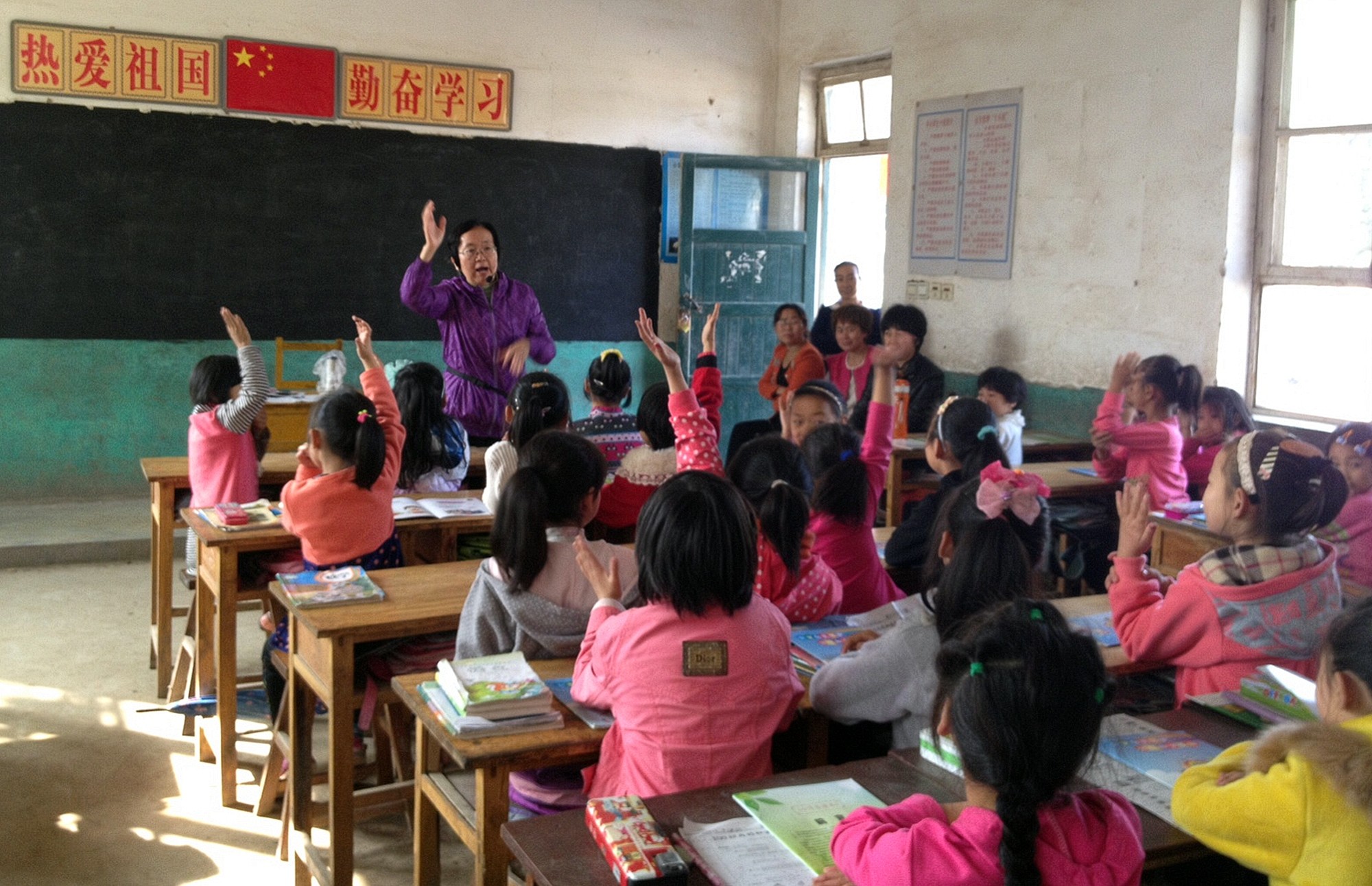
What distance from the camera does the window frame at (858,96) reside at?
6.63m

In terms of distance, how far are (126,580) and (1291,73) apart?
4.93 m

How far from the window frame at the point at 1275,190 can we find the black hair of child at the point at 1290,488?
263 centimetres

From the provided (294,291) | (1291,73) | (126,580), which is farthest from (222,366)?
(1291,73)

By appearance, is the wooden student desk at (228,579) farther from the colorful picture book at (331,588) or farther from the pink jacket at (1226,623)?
the pink jacket at (1226,623)

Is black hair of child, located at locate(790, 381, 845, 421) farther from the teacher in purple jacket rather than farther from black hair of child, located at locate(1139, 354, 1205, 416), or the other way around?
black hair of child, located at locate(1139, 354, 1205, 416)

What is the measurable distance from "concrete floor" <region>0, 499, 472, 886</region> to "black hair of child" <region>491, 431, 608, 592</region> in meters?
0.93

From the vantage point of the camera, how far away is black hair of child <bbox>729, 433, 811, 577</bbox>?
8.02 ft

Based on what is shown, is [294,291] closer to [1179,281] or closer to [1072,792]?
[1179,281]

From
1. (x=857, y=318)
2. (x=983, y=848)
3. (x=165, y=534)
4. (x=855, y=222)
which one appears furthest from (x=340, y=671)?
(x=855, y=222)

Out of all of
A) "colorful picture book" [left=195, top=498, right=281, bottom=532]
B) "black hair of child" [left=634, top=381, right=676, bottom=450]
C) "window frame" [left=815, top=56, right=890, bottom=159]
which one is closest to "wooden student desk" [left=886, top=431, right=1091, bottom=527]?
"black hair of child" [left=634, top=381, right=676, bottom=450]

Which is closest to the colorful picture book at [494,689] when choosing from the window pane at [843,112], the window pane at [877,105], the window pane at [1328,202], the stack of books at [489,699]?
the stack of books at [489,699]

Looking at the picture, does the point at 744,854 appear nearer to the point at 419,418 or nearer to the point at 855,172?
the point at 419,418

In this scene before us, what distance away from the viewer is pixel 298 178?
6.22m

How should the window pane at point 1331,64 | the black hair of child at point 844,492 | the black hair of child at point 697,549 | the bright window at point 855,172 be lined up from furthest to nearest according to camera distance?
1. the bright window at point 855,172
2. the window pane at point 1331,64
3. the black hair of child at point 844,492
4. the black hair of child at point 697,549
